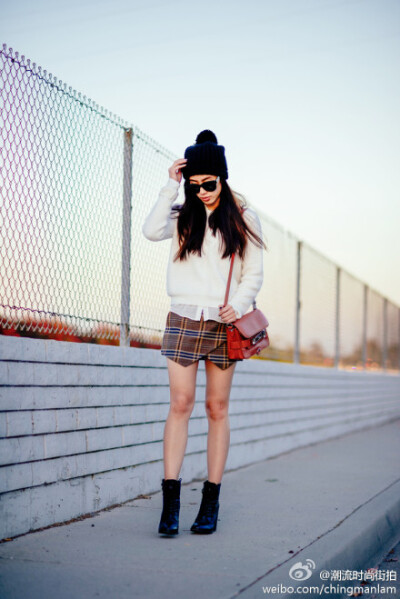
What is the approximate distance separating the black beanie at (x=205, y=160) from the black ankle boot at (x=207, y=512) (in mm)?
1593

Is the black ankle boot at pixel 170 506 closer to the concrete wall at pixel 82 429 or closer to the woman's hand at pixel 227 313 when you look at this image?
the concrete wall at pixel 82 429

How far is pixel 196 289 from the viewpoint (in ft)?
13.5

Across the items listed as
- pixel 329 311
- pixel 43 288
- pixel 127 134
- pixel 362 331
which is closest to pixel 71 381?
pixel 43 288

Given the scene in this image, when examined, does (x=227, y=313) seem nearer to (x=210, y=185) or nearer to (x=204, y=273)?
(x=204, y=273)

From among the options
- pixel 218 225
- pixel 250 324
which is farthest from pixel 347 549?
pixel 218 225

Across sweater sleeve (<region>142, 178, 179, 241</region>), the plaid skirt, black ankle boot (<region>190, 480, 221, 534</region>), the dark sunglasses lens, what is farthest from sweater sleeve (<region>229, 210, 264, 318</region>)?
black ankle boot (<region>190, 480, 221, 534</region>)

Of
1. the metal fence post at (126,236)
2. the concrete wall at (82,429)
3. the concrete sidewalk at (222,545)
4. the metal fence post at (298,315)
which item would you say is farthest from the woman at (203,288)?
the metal fence post at (298,315)

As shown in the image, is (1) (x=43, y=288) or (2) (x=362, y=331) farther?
(2) (x=362, y=331)

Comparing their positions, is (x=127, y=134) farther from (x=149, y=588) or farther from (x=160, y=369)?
(x=149, y=588)

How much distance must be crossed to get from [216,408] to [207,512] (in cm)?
53

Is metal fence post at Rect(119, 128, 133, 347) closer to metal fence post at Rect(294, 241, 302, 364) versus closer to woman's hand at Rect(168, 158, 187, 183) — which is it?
woman's hand at Rect(168, 158, 187, 183)

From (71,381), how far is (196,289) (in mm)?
937

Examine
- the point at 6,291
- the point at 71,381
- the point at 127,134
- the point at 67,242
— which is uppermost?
the point at 127,134

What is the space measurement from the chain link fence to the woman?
0.67 metres
